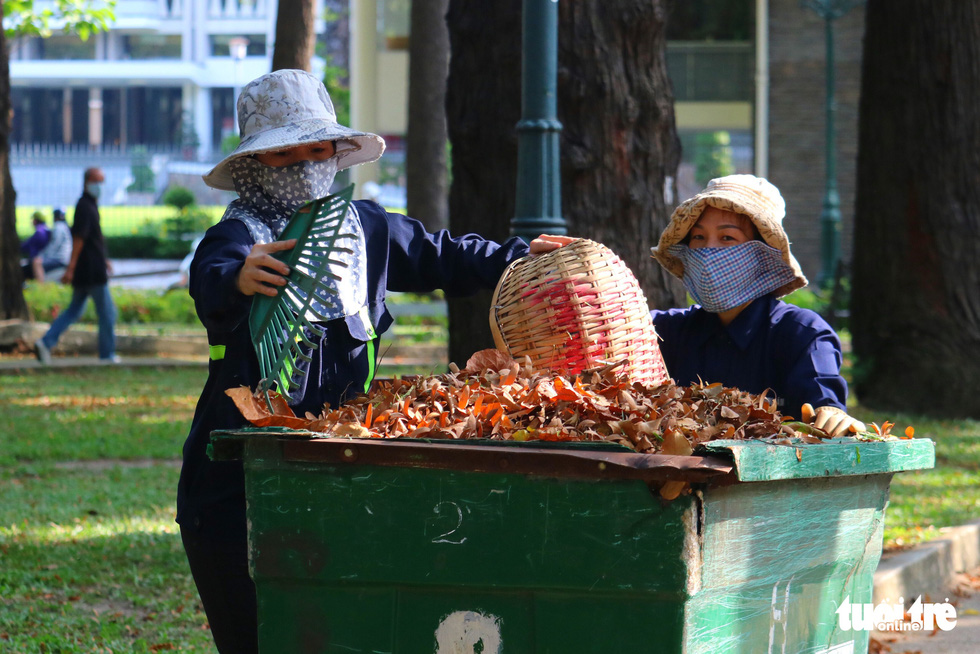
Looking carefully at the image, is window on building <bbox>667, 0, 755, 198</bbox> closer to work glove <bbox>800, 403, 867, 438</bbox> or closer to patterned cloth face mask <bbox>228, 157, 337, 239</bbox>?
patterned cloth face mask <bbox>228, 157, 337, 239</bbox>

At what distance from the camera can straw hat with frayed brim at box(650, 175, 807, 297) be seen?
11.0 feet

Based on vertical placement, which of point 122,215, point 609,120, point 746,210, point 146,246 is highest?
point 609,120

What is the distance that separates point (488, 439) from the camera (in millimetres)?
2205

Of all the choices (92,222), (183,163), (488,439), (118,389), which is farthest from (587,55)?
(183,163)

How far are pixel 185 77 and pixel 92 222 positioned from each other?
46.7 m

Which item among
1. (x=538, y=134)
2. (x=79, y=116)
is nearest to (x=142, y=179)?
(x=79, y=116)

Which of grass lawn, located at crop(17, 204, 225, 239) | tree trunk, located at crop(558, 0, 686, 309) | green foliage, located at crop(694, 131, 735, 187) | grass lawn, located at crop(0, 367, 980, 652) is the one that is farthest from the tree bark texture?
grass lawn, located at crop(17, 204, 225, 239)

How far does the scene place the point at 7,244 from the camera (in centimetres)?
1513

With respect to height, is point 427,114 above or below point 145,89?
below

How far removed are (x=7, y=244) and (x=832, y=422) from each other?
46.7ft

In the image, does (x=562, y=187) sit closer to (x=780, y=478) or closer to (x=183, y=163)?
(x=780, y=478)

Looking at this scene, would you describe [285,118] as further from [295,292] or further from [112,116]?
[112,116]

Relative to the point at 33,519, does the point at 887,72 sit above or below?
above

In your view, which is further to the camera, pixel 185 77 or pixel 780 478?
pixel 185 77
